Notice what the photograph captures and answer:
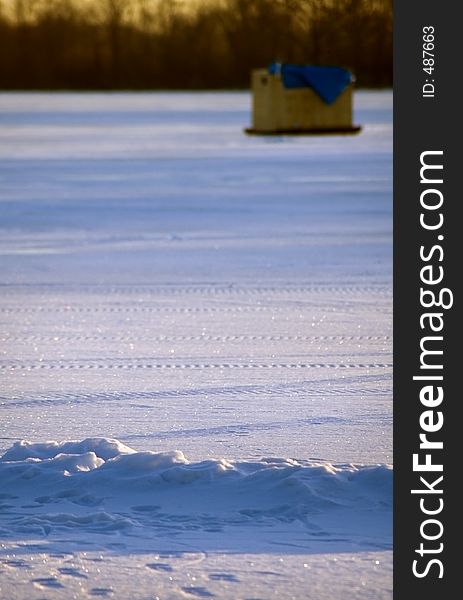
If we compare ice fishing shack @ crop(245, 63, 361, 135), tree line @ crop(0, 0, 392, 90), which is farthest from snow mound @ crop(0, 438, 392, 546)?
tree line @ crop(0, 0, 392, 90)

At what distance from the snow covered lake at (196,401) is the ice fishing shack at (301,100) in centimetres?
880

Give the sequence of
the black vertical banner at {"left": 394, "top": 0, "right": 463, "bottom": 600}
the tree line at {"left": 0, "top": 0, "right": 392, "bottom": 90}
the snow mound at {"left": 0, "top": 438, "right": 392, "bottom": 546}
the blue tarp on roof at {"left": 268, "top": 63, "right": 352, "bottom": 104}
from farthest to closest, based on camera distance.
Result: the tree line at {"left": 0, "top": 0, "right": 392, "bottom": 90}, the blue tarp on roof at {"left": 268, "top": 63, "right": 352, "bottom": 104}, the snow mound at {"left": 0, "top": 438, "right": 392, "bottom": 546}, the black vertical banner at {"left": 394, "top": 0, "right": 463, "bottom": 600}

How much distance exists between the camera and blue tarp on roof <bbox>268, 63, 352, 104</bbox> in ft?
71.2

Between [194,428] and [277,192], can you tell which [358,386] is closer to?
[194,428]

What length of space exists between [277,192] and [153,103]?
2333 centimetres

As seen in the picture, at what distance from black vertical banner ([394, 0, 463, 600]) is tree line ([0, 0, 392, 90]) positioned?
137 ft

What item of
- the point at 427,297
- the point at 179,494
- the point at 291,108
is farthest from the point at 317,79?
the point at 179,494

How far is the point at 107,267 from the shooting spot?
9.18m

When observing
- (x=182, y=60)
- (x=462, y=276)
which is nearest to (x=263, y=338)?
(x=462, y=276)

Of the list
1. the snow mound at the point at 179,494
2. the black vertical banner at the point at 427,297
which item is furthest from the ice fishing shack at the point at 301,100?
the snow mound at the point at 179,494

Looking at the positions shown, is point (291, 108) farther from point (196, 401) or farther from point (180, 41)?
point (180, 41)

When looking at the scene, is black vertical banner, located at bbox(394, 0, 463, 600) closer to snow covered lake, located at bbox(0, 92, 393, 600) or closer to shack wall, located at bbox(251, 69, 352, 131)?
snow covered lake, located at bbox(0, 92, 393, 600)

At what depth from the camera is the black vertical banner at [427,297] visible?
11.1 ft

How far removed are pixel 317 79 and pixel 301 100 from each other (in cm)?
48
